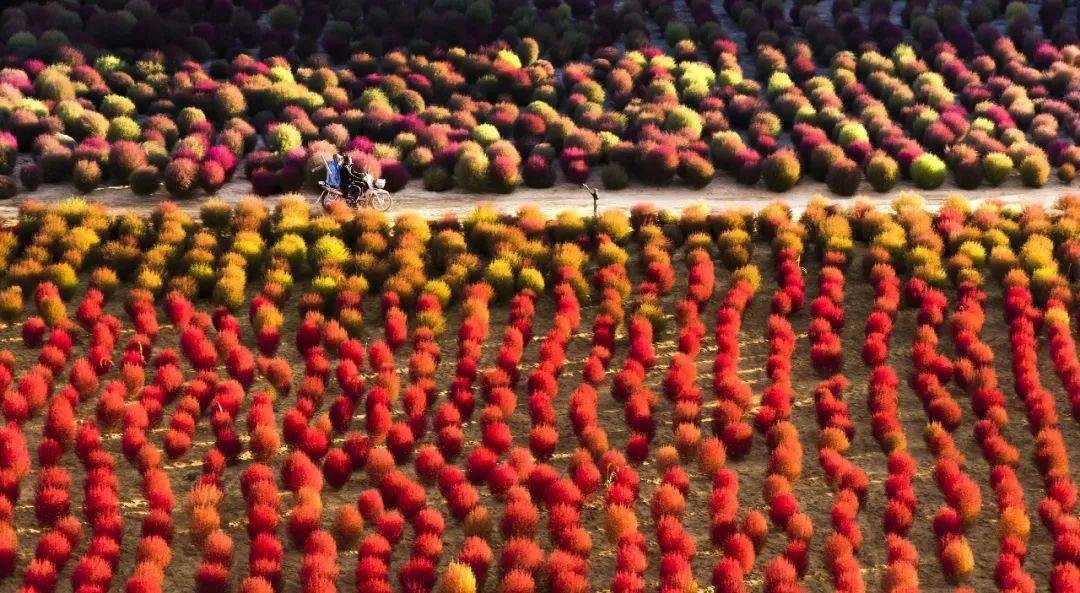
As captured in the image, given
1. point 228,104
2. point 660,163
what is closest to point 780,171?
point 660,163

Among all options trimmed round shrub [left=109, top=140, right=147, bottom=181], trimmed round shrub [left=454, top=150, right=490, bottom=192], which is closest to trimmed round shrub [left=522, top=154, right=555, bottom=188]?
trimmed round shrub [left=454, top=150, right=490, bottom=192]

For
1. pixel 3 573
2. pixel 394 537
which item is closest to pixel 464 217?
pixel 394 537

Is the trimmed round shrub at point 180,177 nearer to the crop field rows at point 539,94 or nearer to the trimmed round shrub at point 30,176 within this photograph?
the crop field rows at point 539,94

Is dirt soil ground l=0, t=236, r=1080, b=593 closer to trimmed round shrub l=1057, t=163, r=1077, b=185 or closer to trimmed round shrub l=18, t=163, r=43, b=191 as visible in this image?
trimmed round shrub l=18, t=163, r=43, b=191

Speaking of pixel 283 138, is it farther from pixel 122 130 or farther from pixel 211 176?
pixel 122 130

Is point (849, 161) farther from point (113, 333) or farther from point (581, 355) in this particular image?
point (113, 333)
